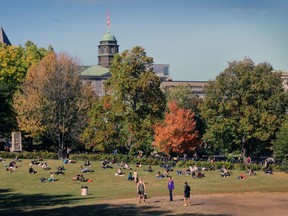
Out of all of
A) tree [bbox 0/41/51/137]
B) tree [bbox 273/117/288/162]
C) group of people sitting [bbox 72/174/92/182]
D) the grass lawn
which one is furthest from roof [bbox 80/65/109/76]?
group of people sitting [bbox 72/174/92/182]

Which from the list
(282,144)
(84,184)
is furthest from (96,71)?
(84,184)

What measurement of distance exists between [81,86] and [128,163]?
1887cm

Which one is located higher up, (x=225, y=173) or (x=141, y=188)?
(x=225, y=173)

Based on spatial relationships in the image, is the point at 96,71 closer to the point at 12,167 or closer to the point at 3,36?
the point at 3,36

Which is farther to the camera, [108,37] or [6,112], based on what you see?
[108,37]

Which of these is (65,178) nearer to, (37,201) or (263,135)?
(37,201)

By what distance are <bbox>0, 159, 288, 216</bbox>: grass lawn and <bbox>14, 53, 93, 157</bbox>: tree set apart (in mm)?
11440

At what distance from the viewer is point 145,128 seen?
7900 centimetres

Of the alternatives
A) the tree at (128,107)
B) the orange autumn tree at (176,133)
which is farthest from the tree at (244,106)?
the tree at (128,107)

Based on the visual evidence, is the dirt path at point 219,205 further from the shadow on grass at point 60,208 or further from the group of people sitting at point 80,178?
the group of people sitting at point 80,178

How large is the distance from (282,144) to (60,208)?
41827 mm

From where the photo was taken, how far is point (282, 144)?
76.3 metres

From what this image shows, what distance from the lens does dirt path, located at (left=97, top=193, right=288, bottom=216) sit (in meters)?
41.2

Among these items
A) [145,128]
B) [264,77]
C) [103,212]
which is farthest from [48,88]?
[103,212]
